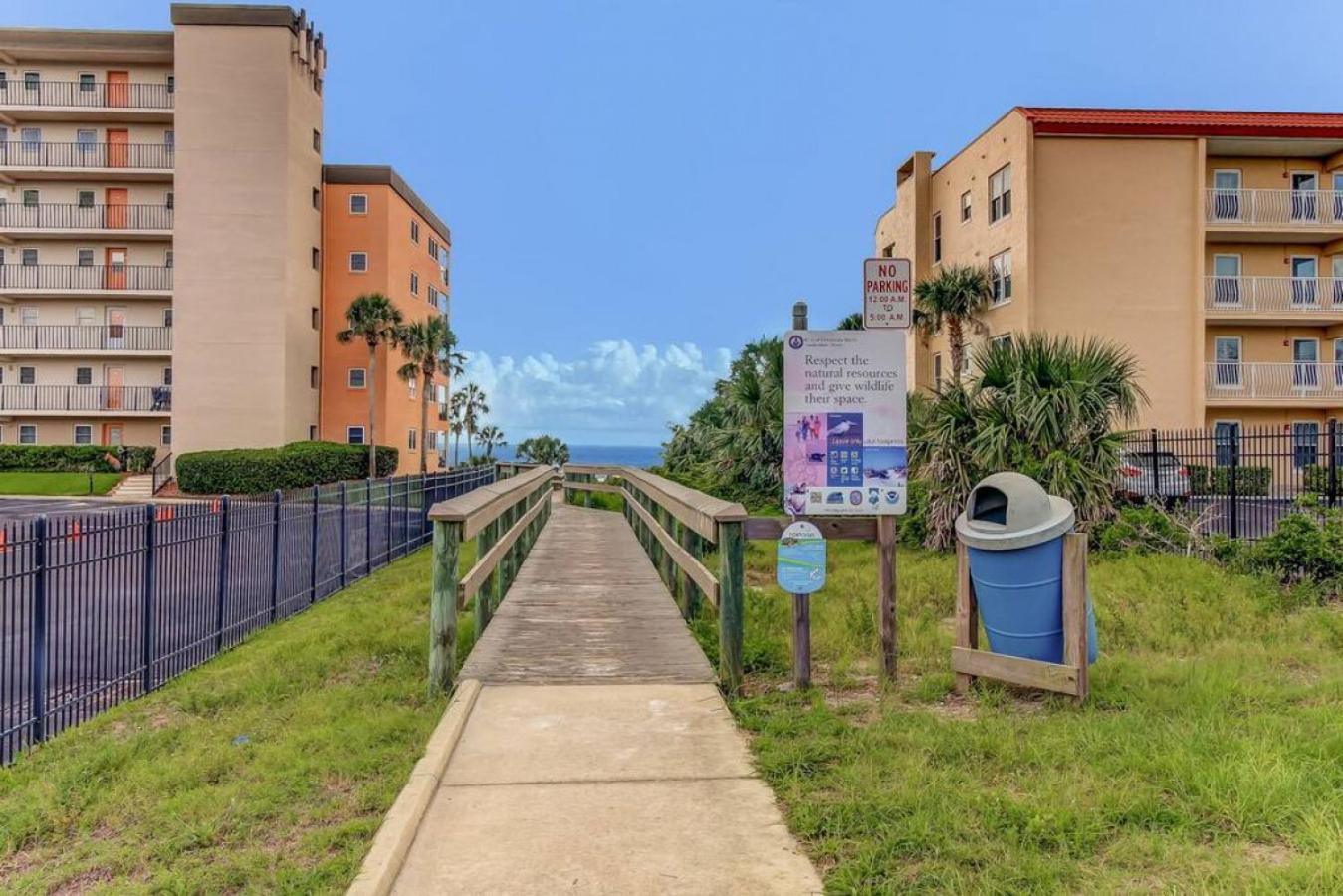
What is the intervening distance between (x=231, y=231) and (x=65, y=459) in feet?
40.7

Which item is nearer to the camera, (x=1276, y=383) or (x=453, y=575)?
(x=453, y=575)

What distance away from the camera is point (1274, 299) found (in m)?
28.7

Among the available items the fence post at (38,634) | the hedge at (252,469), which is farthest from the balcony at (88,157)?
the fence post at (38,634)

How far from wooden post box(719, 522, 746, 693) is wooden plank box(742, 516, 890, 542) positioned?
0.63 feet

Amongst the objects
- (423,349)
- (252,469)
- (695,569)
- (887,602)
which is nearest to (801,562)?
(887,602)

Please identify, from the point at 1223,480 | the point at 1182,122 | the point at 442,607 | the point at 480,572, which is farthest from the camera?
the point at 1182,122

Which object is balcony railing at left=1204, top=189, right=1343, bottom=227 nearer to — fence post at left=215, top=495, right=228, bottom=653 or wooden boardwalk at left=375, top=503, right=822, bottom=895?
wooden boardwalk at left=375, top=503, right=822, bottom=895

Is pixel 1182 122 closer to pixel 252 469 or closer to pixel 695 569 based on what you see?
pixel 695 569

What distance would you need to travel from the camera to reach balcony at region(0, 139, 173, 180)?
3762 cm

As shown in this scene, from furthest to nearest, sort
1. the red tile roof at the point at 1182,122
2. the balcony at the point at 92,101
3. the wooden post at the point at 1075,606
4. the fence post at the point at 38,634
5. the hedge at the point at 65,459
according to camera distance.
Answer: the balcony at the point at 92,101 < the hedge at the point at 65,459 < the red tile roof at the point at 1182,122 < the fence post at the point at 38,634 < the wooden post at the point at 1075,606

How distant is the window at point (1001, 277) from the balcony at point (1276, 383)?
23.0 ft

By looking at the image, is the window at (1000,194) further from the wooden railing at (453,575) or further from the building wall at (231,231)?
the building wall at (231,231)

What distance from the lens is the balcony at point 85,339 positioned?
122 ft

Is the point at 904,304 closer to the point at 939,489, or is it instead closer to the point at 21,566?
the point at 21,566
